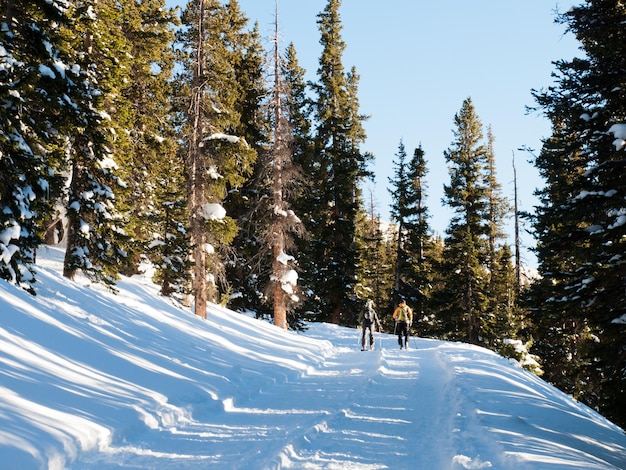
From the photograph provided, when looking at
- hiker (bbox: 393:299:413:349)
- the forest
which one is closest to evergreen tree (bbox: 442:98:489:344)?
the forest

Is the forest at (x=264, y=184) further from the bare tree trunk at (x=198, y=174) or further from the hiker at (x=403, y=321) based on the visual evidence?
the hiker at (x=403, y=321)

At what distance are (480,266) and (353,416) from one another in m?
29.0

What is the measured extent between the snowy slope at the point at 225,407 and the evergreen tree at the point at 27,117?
1.10 metres

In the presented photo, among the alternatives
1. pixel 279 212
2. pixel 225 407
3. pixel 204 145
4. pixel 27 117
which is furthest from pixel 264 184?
pixel 225 407

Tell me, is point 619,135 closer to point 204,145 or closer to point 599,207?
point 599,207

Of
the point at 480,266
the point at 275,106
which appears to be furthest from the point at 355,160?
the point at 275,106

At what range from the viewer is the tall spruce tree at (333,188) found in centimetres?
3469

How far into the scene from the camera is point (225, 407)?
8359 mm

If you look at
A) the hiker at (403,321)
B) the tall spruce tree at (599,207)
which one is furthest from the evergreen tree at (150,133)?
the tall spruce tree at (599,207)

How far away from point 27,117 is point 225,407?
24.4 feet

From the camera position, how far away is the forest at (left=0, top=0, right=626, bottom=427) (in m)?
9.45

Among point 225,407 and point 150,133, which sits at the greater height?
point 150,133

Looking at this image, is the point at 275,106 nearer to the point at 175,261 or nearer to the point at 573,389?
the point at 175,261

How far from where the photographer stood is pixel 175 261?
2327cm
